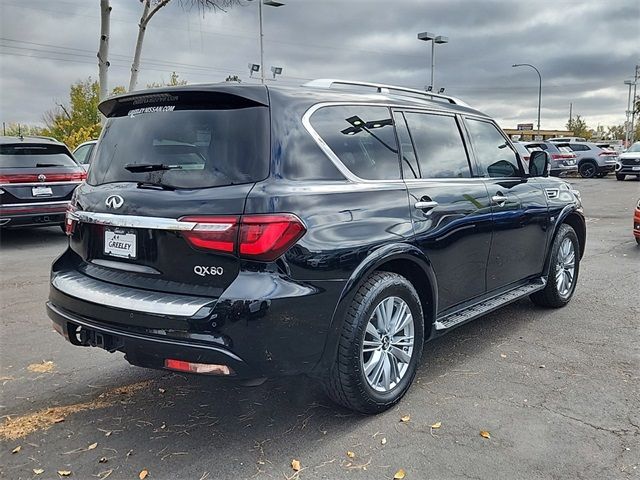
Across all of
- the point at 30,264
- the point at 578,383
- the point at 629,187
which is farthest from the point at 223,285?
the point at 629,187

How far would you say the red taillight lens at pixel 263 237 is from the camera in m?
2.76

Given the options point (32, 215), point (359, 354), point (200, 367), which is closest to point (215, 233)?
point (200, 367)

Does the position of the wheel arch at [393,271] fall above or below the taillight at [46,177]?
below

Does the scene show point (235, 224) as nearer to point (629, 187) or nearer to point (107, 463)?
point (107, 463)

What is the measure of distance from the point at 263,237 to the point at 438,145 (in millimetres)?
1876

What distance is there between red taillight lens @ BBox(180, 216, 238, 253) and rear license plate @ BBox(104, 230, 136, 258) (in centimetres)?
43

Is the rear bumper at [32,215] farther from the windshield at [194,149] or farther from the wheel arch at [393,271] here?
the wheel arch at [393,271]

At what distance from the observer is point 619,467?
2846 millimetres

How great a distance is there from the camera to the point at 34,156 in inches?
368

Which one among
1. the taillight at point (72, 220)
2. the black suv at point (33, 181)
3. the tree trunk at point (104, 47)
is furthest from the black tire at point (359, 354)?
the tree trunk at point (104, 47)

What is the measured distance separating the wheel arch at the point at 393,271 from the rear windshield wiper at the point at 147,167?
1.12 m

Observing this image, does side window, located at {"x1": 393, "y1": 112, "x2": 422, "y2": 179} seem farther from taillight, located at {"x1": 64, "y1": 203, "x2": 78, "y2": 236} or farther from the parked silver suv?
the parked silver suv

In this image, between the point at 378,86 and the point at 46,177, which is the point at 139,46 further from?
the point at 378,86

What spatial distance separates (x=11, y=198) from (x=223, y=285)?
758 centimetres
